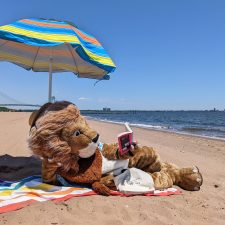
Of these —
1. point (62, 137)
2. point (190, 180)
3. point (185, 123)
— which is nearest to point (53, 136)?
point (62, 137)

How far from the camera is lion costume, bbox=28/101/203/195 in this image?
3846 millimetres

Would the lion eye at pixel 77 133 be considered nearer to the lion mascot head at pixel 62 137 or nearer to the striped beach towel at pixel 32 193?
the lion mascot head at pixel 62 137

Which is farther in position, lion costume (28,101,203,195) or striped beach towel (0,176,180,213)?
lion costume (28,101,203,195)

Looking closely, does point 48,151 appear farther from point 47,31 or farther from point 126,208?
point 47,31

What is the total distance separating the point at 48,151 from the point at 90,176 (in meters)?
0.69

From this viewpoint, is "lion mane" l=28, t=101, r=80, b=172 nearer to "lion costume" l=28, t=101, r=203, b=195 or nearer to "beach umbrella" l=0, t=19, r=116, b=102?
"lion costume" l=28, t=101, r=203, b=195

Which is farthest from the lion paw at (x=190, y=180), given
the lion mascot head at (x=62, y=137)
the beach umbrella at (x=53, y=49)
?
the beach umbrella at (x=53, y=49)

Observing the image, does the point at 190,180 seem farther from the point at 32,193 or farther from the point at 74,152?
the point at 32,193

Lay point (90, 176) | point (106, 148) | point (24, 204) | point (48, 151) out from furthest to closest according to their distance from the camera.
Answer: point (106, 148)
point (90, 176)
point (48, 151)
point (24, 204)

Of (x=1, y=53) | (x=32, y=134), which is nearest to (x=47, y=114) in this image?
(x=32, y=134)

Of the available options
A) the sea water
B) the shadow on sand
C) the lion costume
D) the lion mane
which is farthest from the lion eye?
the sea water

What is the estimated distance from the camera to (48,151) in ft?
12.6

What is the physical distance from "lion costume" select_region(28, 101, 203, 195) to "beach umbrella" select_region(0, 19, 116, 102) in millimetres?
768

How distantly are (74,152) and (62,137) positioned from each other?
0.87ft
